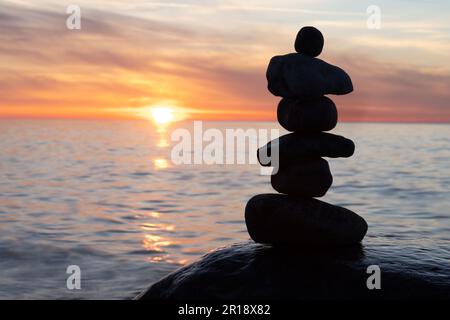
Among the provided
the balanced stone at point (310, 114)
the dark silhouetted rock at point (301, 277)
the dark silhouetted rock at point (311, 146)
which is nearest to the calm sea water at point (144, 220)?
the dark silhouetted rock at point (301, 277)

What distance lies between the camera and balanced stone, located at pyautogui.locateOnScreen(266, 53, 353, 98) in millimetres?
10305

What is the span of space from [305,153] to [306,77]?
1347 millimetres

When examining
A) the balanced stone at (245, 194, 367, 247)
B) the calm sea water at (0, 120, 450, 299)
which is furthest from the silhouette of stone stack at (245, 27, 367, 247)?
the calm sea water at (0, 120, 450, 299)

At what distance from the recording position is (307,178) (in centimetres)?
1060

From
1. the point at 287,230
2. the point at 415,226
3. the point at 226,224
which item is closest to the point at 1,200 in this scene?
the point at 226,224

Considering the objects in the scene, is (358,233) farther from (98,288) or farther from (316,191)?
(98,288)

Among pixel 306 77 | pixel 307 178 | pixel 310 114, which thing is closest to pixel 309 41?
pixel 306 77

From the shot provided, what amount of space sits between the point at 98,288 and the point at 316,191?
675 centimetres

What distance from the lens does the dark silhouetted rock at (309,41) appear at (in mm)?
10641

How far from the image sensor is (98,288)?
48.1 ft

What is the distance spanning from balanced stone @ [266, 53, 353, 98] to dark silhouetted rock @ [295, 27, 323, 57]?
216 mm

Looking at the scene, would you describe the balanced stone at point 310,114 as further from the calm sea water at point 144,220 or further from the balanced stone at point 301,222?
the calm sea water at point 144,220

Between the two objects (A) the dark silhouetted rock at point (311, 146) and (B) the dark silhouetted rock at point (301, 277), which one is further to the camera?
(A) the dark silhouetted rock at point (311, 146)

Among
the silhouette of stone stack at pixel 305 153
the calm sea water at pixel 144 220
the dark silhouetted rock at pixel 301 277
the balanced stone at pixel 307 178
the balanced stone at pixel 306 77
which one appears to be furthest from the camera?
the calm sea water at pixel 144 220
